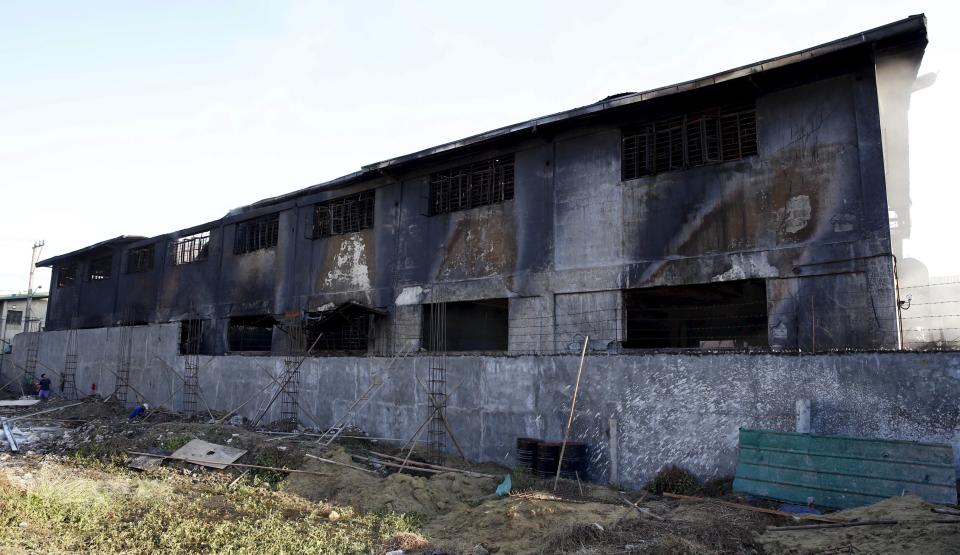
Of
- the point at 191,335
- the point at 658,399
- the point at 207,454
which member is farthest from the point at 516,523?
the point at 191,335

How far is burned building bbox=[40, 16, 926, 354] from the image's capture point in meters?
11.9

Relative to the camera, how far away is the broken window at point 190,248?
83.0ft

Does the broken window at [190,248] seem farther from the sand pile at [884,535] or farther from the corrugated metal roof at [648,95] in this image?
the sand pile at [884,535]

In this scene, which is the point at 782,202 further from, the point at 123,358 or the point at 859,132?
the point at 123,358

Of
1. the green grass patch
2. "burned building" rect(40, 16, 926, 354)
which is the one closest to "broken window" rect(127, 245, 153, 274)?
"burned building" rect(40, 16, 926, 354)

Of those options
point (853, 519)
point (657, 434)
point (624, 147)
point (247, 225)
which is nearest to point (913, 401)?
point (853, 519)

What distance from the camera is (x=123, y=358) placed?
76.5ft

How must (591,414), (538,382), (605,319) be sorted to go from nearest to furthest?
(591,414) → (538,382) → (605,319)

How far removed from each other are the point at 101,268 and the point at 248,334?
11053mm

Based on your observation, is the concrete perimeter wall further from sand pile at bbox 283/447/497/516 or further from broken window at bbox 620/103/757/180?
broken window at bbox 620/103/757/180

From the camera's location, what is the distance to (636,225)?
14.2 metres

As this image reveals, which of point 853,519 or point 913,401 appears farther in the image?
point 913,401

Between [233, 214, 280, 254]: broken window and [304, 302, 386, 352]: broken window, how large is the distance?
15.4ft

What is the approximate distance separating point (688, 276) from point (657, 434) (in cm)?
429
